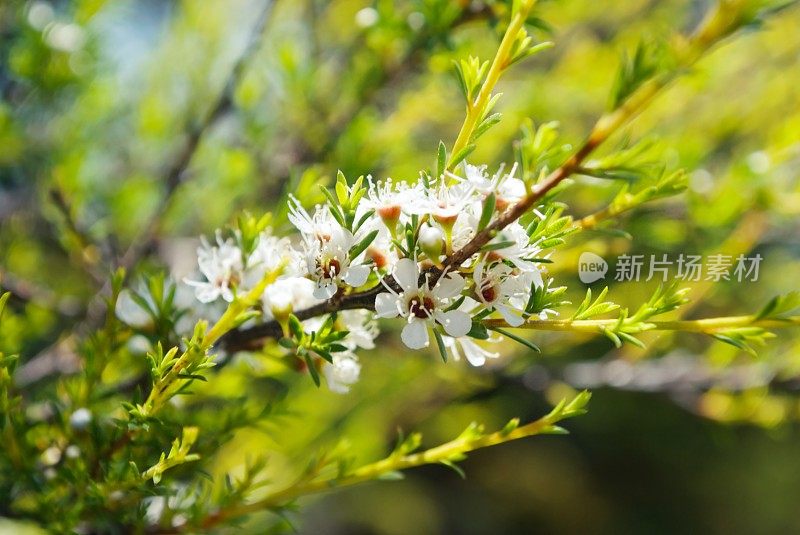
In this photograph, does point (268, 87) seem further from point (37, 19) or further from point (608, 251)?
point (608, 251)

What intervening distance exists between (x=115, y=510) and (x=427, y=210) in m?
0.52

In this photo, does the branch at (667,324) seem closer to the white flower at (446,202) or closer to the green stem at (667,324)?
the green stem at (667,324)

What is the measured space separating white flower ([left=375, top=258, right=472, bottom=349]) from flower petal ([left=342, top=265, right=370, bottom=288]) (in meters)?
0.02

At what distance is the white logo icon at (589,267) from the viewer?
101 cm

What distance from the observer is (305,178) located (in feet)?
2.50

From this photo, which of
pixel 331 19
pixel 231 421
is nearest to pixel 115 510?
pixel 231 421

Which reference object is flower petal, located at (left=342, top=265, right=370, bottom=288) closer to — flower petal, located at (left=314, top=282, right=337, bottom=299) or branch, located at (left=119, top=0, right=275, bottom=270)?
flower petal, located at (left=314, top=282, right=337, bottom=299)

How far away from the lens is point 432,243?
0.54 meters

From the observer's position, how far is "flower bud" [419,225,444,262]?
21.2 inches

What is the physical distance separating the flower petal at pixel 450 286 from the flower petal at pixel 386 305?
0.12 feet

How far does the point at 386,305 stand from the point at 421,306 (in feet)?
0.10

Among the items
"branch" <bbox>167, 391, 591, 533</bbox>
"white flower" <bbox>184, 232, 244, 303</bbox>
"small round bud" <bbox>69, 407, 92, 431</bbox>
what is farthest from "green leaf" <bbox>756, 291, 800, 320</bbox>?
"small round bud" <bbox>69, 407, 92, 431</bbox>

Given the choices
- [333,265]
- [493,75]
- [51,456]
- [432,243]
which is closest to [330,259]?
[333,265]

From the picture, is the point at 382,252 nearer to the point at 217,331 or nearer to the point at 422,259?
the point at 422,259
